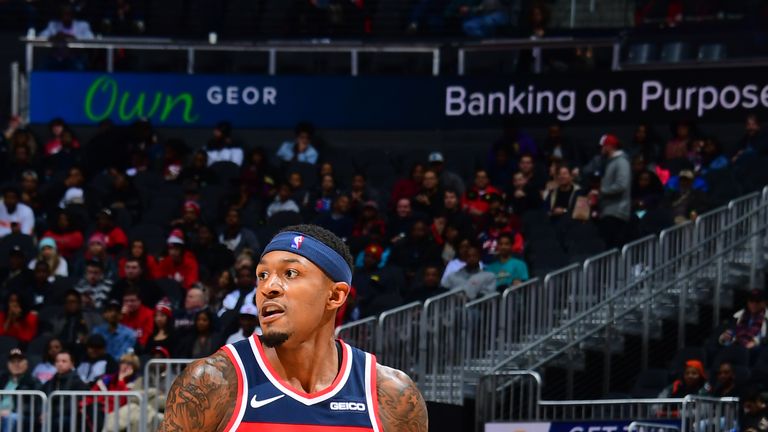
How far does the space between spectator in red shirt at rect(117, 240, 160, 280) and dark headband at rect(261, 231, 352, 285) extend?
43.4 ft

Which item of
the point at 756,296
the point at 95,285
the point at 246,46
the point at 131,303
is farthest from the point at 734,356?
the point at 246,46

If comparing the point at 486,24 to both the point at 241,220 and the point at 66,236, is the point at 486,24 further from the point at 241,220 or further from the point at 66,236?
the point at 66,236

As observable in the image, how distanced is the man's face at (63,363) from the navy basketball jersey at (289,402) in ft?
34.8

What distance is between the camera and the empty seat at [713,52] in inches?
843

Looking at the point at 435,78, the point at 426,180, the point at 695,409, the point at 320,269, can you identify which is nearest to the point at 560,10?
the point at 435,78

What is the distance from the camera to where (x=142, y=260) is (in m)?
18.2

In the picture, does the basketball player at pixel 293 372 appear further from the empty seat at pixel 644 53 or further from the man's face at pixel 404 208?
the empty seat at pixel 644 53

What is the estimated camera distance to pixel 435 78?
22.9 m

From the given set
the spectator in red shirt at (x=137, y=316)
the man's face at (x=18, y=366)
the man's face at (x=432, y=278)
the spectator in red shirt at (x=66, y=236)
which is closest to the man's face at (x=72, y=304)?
the spectator in red shirt at (x=137, y=316)

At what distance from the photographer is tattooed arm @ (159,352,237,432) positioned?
15.9 ft

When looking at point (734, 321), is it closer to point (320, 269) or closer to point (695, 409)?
point (695, 409)

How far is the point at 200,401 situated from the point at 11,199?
15.3 meters

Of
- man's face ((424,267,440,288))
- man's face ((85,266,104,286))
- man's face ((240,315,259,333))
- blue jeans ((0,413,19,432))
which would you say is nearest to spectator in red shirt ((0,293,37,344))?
man's face ((85,266,104,286))

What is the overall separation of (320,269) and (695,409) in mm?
9031
